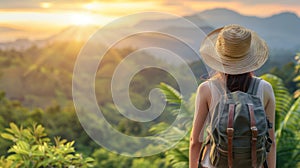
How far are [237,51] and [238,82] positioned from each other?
0.33 ft

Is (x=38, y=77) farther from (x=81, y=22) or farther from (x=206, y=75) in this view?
(x=206, y=75)

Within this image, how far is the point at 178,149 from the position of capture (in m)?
4.55

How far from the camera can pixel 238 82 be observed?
146 cm

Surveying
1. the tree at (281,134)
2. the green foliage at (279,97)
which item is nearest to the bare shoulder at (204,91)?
the tree at (281,134)

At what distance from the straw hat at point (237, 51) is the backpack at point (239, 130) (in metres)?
0.11

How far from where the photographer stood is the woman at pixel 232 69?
4.78 feet

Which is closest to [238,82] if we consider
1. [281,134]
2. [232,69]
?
[232,69]

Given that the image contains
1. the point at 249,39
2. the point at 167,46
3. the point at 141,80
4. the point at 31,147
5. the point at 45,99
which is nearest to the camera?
the point at 249,39

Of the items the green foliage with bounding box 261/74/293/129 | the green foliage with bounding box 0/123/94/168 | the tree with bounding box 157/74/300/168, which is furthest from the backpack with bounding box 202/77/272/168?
the green foliage with bounding box 261/74/293/129

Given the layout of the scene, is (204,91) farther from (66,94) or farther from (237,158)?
(66,94)

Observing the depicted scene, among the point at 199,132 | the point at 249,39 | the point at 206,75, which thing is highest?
the point at 249,39

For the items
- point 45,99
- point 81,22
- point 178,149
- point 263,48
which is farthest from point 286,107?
point 45,99

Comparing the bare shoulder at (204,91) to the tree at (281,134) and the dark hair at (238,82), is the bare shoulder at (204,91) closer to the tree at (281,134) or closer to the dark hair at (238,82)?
the dark hair at (238,82)

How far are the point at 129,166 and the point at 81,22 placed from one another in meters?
3.00
